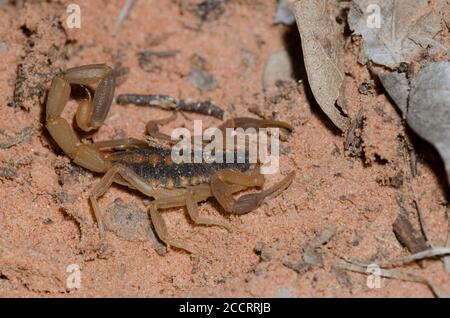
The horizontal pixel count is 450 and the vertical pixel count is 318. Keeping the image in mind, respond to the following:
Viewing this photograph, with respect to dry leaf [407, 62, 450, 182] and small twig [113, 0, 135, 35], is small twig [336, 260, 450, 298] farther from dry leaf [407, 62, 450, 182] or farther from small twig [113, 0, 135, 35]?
small twig [113, 0, 135, 35]

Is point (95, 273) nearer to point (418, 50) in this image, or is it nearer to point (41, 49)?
point (41, 49)

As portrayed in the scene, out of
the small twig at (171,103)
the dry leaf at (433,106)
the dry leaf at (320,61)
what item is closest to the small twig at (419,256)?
the dry leaf at (433,106)


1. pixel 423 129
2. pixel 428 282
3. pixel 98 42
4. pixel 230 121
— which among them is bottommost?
pixel 428 282

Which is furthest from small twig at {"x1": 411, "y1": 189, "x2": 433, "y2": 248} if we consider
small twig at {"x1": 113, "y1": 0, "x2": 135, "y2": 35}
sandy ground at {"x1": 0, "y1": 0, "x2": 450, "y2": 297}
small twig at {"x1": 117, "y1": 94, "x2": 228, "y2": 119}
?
small twig at {"x1": 113, "y1": 0, "x2": 135, "y2": 35}

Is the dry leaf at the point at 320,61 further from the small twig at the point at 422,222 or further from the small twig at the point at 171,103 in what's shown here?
the small twig at the point at 171,103

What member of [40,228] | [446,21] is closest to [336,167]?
[446,21]

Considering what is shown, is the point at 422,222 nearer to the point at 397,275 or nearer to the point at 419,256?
the point at 419,256
